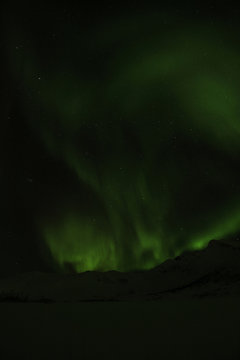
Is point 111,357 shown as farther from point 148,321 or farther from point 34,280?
point 34,280

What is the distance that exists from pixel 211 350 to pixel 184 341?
74 cm

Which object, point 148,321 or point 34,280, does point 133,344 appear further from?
point 34,280

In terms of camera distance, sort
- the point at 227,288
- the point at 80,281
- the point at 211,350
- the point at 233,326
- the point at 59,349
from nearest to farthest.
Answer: the point at 211,350 → the point at 59,349 → the point at 233,326 → the point at 227,288 → the point at 80,281

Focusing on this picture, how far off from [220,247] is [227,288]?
21193mm

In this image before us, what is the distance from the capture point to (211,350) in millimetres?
4453

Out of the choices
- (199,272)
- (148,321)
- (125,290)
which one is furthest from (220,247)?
(148,321)

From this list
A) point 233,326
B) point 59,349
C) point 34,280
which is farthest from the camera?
point 34,280

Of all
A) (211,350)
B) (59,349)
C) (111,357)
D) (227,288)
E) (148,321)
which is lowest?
(211,350)

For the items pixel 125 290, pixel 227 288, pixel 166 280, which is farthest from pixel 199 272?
pixel 227 288

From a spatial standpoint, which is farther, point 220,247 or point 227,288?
point 220,247

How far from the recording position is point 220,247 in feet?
153

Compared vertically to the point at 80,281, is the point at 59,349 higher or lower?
lower

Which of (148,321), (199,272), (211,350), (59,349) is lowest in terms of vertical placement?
(211,350)

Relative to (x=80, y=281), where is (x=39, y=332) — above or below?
below
